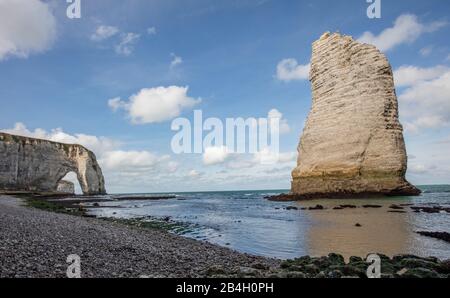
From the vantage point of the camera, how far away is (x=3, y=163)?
64.3 meters

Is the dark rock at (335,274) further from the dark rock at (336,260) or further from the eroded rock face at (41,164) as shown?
the eroded rock face at (41,164)

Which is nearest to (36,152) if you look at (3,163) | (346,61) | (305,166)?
(3,163)

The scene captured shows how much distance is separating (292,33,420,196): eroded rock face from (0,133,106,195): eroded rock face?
2154 inches

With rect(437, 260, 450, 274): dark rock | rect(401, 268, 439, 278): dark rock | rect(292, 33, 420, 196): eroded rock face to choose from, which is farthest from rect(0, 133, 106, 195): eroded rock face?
rect(437, 260, 450, 274): dark rock

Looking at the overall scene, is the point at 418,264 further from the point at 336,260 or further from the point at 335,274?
the point at 335,274

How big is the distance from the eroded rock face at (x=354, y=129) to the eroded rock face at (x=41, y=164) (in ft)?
180

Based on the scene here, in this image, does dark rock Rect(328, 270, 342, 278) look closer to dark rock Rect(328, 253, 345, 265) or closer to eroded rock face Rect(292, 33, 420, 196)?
dark rock Rect(328, 253, 345, 265)

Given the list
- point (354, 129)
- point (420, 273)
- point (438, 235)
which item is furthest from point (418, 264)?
point (354, 129)

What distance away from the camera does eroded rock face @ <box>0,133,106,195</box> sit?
6512 cm

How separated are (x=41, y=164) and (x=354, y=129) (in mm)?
63104

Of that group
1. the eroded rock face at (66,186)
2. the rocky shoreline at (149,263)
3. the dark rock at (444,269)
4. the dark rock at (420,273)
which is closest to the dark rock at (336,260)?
the rocky shoreline at (149,263)

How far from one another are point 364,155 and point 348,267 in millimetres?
39718

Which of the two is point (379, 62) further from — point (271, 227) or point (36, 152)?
point (36, 152)
